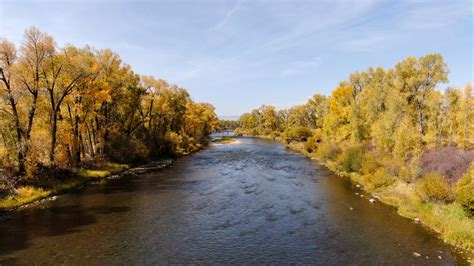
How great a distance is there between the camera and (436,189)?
25.2 meters

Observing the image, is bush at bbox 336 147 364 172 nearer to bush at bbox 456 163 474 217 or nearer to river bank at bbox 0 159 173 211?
bush at bbox 456 163 474 217

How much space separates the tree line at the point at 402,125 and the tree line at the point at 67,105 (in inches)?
1387

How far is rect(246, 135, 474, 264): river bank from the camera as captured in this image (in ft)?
66.8

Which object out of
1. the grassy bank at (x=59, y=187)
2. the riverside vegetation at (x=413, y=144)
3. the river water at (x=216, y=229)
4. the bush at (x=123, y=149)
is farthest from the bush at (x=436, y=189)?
the bush at (x=123, y=149)

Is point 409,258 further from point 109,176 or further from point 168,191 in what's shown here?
point 109,176

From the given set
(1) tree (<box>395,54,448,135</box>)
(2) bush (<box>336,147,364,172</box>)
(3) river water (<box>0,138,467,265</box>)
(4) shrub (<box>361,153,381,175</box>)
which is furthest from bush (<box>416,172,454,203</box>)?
(1) tree (<box>395,54,448,135</box>)

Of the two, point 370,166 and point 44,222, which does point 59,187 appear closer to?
point 44,222

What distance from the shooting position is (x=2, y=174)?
30.5 meters

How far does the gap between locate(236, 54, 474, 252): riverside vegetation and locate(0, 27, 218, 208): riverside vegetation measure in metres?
34.5

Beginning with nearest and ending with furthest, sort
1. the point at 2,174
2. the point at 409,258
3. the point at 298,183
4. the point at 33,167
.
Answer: the point at 409,258
the point at 2,174
the point at 33,167
the point at 298,183

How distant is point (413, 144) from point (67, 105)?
141ft

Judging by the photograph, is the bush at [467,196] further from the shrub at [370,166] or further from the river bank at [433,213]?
the shrub at [370,166]

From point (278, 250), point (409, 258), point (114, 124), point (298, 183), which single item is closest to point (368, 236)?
point (409, 258)

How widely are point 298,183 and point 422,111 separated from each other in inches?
1053
